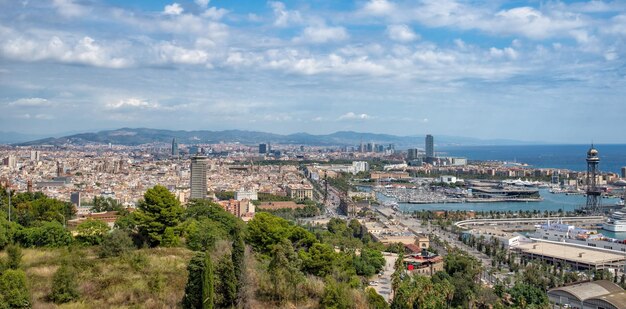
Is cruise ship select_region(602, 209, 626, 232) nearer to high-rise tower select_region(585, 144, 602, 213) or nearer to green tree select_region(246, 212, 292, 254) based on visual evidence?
high-rise tower select_region(585, 144, 602, 213)

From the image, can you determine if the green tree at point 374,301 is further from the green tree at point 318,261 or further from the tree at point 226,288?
the tree at point 226,288

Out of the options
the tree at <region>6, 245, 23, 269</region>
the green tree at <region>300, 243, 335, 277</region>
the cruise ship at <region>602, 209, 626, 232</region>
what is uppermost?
the tree at <region>6, 245, 23, 269</region>

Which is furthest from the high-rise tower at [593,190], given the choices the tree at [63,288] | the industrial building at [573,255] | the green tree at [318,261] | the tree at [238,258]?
the tree at [63,288]

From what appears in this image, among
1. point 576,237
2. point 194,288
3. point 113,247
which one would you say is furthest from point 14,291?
point 576,237

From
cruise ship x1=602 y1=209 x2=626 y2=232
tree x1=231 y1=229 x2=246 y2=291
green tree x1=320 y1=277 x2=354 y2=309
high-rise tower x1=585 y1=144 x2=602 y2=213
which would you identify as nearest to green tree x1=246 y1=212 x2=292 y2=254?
green tree x1=320 y1=277 x2=354 y2=309

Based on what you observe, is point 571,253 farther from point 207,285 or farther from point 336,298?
point 207,285

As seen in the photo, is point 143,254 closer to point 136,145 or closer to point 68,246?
point 68,246
